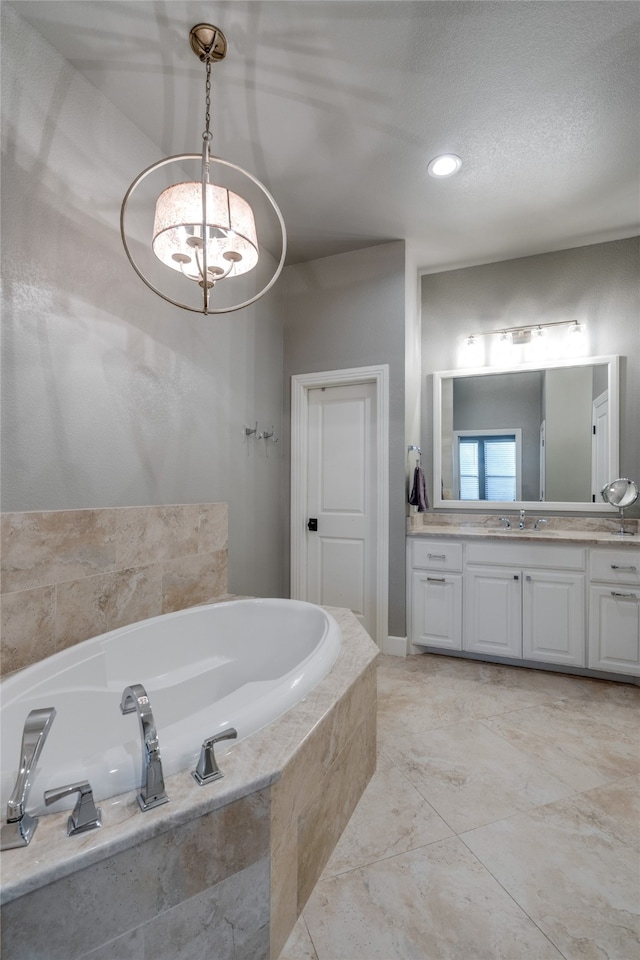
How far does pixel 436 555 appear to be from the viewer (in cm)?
288

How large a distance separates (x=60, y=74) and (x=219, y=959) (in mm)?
2823

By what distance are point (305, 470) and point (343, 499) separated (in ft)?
1.22

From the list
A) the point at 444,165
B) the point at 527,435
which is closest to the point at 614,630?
the point at 527,435

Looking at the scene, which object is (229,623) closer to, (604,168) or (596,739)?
(596,739)

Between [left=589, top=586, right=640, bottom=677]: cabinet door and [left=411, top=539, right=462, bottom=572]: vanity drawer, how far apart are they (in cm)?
79

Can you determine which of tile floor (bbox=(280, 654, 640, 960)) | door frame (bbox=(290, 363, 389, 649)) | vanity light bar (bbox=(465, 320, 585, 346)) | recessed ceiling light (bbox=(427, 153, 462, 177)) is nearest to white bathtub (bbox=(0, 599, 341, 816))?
tile floor (bbox=(280, 654, 640, 960))

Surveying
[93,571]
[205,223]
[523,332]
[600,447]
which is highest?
[523,332]

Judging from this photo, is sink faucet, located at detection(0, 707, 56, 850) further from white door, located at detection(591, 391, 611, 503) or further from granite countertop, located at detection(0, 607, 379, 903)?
white door, located at detection(591, 391, 611, 503)

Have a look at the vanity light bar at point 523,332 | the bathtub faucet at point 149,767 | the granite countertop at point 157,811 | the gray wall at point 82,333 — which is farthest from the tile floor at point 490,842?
the vanity light bar at point 523,332

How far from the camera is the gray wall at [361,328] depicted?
295cm

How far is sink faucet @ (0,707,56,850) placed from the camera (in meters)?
0.77

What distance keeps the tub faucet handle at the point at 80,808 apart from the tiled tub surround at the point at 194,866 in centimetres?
2

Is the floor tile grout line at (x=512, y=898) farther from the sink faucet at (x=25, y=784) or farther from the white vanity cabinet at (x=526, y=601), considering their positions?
the white vanity cabinet at (x=526, y=601)

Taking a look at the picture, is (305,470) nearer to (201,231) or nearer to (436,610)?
(436,610)
